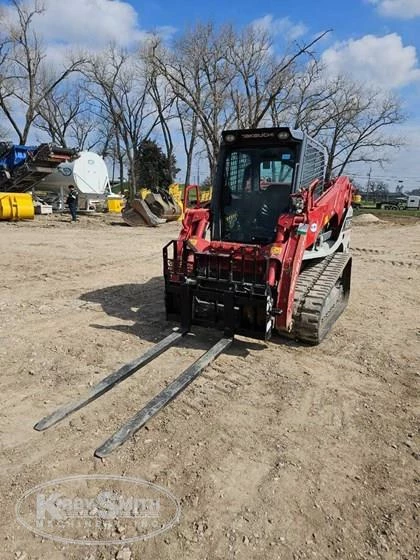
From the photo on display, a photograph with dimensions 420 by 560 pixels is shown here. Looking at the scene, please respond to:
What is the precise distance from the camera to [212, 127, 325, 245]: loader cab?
5.52 metres

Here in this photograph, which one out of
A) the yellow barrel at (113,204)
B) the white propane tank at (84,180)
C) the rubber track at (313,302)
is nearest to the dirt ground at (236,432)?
the rubber track at (313,302)

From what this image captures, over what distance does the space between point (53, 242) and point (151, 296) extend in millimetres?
7112

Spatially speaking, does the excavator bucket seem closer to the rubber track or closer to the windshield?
the windshield

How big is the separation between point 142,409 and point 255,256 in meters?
2.15

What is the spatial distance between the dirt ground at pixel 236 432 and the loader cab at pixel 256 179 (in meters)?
1.52

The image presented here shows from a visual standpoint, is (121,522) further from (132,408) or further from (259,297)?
(259,297)

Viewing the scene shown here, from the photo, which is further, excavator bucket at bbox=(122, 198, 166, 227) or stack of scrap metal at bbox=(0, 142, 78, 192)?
stack of scrap metal at bbox=(0, 142, 78, 192)

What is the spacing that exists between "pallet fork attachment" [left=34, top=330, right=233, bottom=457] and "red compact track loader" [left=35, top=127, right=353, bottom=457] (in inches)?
0.6

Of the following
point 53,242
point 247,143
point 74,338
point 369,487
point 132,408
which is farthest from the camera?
point 53,242

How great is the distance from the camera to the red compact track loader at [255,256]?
4.80m

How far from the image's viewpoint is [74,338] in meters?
5.35

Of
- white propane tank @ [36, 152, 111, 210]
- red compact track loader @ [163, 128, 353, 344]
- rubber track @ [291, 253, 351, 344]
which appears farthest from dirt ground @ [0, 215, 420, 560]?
white propane tank @ [36, 152, 111, 210]

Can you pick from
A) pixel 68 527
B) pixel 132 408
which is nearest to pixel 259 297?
pixel 132 408

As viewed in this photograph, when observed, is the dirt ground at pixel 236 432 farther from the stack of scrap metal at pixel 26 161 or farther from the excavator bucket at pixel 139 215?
the stack of scrap metal at pixel 26 161
